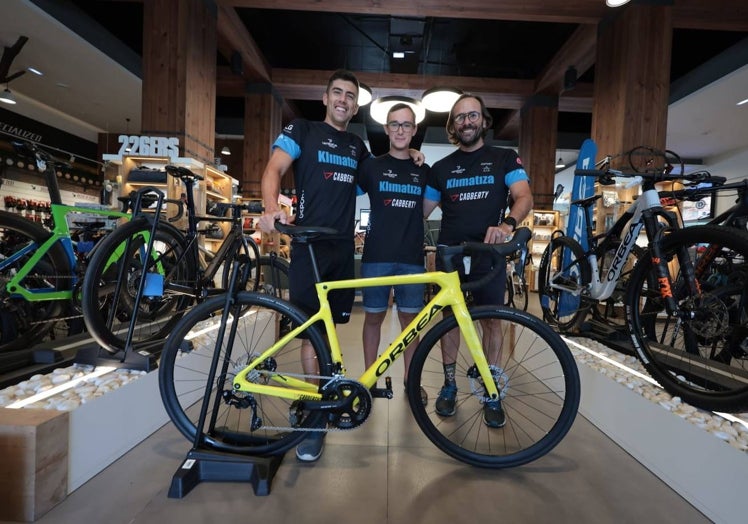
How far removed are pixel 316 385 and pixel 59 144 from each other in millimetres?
12196

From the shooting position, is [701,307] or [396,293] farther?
[396,293]

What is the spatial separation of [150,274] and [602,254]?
279 centimetres

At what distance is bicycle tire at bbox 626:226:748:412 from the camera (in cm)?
158

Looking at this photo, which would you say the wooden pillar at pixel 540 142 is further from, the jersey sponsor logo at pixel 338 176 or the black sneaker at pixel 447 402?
the jersey sponsor logo at pixel 338 176

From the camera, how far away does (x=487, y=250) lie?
5.23 feet

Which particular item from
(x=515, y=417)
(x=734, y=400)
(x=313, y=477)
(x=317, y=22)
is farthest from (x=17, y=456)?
(x=317, y=22)

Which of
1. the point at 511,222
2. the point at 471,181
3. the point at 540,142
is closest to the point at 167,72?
the point at 471,181

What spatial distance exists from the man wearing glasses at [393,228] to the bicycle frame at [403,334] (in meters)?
0.42

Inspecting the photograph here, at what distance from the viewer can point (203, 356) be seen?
2316mm

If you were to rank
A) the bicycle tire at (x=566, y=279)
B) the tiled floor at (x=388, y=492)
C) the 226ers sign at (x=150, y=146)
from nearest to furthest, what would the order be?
the tiled floor at (x=388, y=492) < the bicycle tire at (x=566, y=279) < the 226ers sign at (x=150, y=146)

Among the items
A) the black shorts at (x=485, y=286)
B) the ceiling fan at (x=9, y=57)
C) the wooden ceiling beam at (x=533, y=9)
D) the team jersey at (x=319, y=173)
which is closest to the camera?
the team jersey at (x=319, y=173)

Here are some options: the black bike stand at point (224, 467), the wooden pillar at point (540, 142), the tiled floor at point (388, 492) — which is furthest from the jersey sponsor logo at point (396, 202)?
the wooden pillar at point (540, 142)

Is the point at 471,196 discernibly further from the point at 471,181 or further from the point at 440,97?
the point at 440,97

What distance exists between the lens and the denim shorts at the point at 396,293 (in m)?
2.06
